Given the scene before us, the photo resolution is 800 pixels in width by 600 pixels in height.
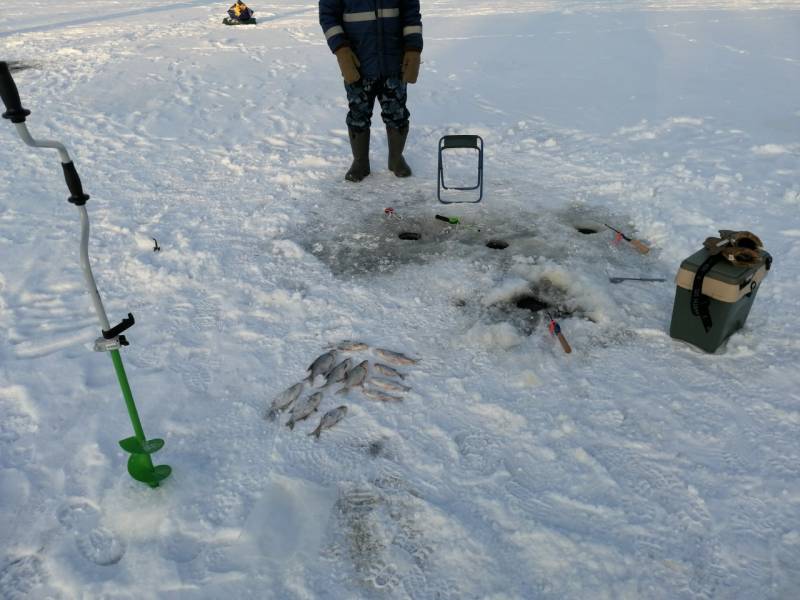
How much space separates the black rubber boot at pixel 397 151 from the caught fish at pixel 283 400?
10.7 ft

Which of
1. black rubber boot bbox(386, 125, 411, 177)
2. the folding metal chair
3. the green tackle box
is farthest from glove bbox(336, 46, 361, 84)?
the green tackle box

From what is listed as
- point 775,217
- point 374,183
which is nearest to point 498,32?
point 374,183

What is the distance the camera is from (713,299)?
316 cm

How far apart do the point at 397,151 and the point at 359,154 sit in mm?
390

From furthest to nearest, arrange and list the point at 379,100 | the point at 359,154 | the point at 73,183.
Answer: the point at 359,154 < the point at 379,100 < the point at 73,183

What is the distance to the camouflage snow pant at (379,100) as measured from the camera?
18.0ft

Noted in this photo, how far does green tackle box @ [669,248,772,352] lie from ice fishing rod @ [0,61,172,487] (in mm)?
2869

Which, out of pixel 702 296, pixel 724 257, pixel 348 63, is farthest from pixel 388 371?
pixel 348 63

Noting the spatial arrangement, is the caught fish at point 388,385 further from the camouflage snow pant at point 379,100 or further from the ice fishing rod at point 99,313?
the camouflage snow pant at point 379,100

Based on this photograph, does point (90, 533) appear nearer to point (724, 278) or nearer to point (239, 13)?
point (724, 278)

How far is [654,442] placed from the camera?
2857 mm

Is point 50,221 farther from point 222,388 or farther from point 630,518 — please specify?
point 630,518

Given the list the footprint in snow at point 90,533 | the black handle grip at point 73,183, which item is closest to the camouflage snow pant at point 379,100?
the black handle grip at point 73,183

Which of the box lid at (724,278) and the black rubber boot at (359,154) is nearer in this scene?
the box lid at (724,278)
